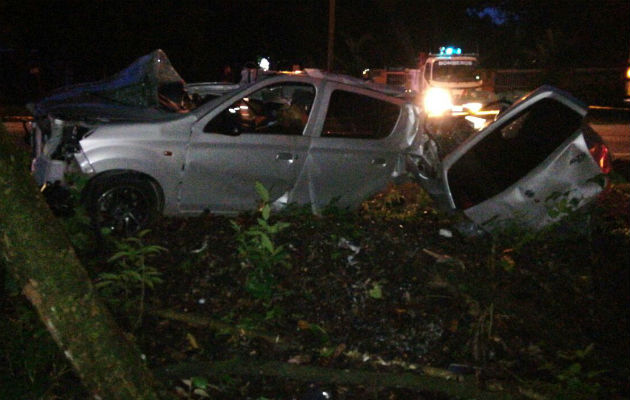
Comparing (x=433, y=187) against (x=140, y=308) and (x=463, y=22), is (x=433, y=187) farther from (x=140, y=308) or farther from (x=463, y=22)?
(x=463, y=22)

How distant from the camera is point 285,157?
6594 mm

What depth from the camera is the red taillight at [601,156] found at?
552 cm

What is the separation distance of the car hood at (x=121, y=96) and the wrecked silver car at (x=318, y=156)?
137 millimetres

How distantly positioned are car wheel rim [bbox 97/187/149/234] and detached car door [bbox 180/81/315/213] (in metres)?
0.38

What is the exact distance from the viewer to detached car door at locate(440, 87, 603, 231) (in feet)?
18.1

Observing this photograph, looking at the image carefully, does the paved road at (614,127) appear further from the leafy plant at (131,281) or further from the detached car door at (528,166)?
the leafy plant at (131,281)

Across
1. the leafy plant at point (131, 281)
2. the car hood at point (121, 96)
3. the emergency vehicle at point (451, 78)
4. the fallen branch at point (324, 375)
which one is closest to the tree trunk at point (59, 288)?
the fallen branch at point (324, 375)

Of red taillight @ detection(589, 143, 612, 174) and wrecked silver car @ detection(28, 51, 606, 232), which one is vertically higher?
red taillight @ detection(589, 143, 612, 174)

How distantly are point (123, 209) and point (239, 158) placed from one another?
116cm

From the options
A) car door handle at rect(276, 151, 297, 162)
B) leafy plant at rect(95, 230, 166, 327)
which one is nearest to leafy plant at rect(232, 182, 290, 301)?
leafy plant at rect(95, 230, 166, 327)

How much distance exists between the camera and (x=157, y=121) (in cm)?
636

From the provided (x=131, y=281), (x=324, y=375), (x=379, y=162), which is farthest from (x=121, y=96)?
(x=324, y=375)

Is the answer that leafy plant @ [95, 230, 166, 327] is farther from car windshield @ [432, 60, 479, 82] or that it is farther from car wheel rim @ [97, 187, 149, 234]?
car windshield @ [432, 60, 479, 82]

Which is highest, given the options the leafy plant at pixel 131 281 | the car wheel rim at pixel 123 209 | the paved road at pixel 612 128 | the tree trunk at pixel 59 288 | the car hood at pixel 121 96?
the paved road at pixel 612 128
